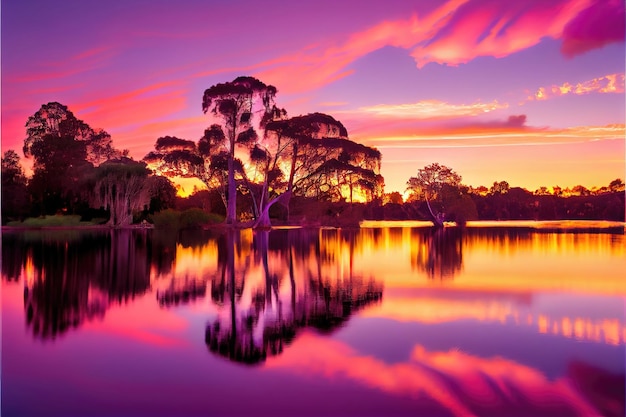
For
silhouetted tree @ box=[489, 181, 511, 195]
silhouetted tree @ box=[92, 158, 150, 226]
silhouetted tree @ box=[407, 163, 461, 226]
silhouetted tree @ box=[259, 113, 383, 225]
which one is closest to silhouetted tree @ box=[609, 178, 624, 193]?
silhouetted tree @ box=[489, 181, 511, 195]

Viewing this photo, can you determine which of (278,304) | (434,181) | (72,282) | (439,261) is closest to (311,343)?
(278,304)

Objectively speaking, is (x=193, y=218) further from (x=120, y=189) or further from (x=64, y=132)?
(x=64, y=132)

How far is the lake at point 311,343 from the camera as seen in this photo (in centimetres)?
507

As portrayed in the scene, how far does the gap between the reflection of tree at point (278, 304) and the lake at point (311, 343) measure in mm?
38

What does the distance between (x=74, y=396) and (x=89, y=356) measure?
1.27 meters

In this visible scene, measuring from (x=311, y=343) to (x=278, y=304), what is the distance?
264 cm

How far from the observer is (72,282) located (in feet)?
39.5

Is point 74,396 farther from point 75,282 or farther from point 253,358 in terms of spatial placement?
point 75,282

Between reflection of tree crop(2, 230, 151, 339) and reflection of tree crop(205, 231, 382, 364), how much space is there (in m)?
1.98

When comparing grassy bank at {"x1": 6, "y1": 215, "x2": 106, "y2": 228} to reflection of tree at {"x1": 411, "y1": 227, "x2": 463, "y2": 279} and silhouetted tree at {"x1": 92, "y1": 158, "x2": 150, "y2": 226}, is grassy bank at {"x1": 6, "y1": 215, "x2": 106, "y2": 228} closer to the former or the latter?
silhouetted tree at {"x1": 92, "y1": 158, "x2": 150, "y2": 226}

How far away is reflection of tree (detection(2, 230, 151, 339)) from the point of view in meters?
8.55

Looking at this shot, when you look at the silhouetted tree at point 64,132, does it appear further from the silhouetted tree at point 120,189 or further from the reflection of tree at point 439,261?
the reflection of tree at point 439,261

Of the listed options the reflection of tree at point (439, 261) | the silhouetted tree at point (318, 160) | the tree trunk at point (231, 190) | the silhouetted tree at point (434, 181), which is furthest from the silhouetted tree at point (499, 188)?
the reflection of tree at point (439, 261)

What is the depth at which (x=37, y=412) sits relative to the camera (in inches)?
193
